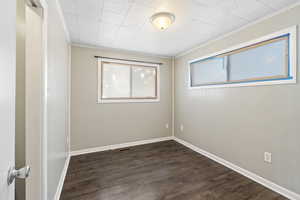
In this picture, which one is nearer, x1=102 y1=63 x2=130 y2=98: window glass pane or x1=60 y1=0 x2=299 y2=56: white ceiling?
x1=60 y1=0 x2=299 y2=56: white ceiling

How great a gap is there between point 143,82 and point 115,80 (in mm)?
747

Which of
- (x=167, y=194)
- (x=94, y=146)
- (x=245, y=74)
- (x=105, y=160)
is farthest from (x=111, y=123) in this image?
(x=245, y=74)

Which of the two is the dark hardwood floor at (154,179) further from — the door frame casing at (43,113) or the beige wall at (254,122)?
the door frame casing at (43,113)

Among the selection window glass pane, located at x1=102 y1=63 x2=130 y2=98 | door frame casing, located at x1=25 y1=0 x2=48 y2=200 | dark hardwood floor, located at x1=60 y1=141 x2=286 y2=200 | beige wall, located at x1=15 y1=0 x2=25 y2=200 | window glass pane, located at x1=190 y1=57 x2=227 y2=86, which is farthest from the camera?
window glass pane, located at x1=102 y1=63 x2=130 y2=98

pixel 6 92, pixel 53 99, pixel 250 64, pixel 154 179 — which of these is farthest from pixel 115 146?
pixel 250 64

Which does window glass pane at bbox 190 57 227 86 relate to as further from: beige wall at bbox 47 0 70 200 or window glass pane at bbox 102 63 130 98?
beige wall at bbox 47 0 70 200

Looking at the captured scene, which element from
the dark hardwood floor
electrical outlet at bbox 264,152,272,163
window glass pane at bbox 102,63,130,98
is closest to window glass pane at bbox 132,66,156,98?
window glass pane at bbox 102,63,130,98

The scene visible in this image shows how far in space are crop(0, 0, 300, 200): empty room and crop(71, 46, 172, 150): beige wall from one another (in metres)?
0.02

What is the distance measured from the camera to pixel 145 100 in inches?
145

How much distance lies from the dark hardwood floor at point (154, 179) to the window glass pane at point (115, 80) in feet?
4.57

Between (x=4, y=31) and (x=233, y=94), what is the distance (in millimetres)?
2759

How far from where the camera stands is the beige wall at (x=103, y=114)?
3.00 meters

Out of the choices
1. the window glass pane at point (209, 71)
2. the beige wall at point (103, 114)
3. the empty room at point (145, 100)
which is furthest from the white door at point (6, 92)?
the window glass pane at point (209, 71)

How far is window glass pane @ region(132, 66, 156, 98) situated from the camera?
11.9ft
